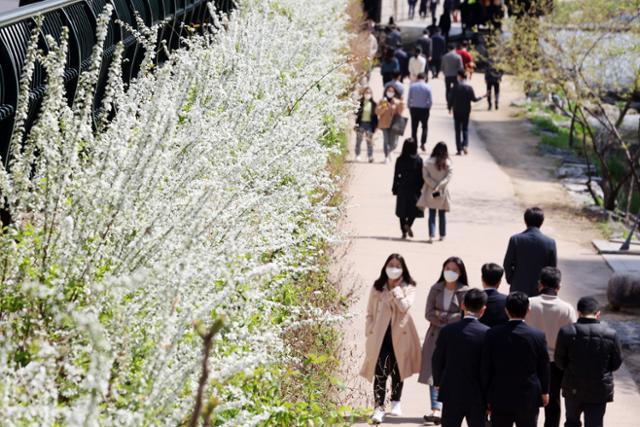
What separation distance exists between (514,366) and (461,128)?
18.0 meters

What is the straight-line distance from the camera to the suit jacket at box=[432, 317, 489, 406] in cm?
862

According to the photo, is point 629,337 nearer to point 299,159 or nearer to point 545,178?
point 299,159

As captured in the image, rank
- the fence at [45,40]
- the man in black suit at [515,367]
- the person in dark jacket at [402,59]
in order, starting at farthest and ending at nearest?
the person in dark jacket at [402,59] → the man in black suit at [515,367] → the fence at [45,40]

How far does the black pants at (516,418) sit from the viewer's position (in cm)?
862

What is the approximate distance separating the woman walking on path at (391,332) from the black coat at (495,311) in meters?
0.86

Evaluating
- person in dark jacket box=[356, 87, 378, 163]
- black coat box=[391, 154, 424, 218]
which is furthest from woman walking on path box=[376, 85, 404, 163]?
black coat box=[391, 154, 424, 218]

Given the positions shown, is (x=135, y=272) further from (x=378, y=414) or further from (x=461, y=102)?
(x=461, y=102)

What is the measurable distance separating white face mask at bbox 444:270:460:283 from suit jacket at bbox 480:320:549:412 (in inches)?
50.7

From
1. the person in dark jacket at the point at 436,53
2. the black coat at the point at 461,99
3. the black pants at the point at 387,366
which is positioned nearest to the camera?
the black pants at the point at 387,366

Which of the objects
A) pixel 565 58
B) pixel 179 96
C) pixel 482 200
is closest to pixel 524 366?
pixel 179 96

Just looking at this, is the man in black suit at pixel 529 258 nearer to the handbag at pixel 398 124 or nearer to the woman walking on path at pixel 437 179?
the woman walking on path at pixel 437 179

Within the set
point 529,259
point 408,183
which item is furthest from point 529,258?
point 408,183

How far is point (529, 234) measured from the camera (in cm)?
1147

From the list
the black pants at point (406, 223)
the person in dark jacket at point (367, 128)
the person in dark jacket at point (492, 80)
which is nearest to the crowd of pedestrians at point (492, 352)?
the black pants at point (406, 223)
